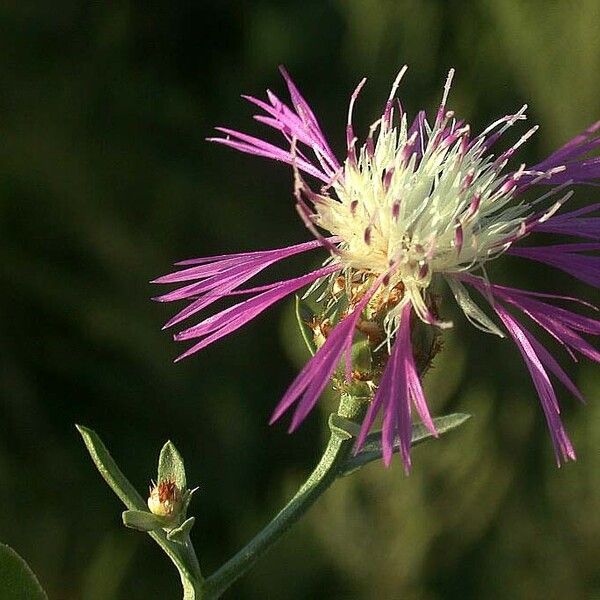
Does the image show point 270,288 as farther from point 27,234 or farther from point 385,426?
point 27,234

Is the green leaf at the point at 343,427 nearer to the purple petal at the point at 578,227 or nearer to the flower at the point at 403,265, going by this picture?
the flower at the point at 403,265

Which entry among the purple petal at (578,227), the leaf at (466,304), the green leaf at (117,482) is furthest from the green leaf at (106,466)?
the purple petal at (578,227)

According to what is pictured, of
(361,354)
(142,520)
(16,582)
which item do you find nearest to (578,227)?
(361,354)

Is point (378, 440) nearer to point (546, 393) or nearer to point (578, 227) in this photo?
point (546, 393)

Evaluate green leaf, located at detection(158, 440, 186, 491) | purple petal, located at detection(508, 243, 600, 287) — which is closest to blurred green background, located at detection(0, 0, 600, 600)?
purple petal, located at detection(508, 243, 600, 287)

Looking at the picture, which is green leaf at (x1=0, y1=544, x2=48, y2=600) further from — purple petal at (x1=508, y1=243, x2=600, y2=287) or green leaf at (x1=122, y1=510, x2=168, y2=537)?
purple petal at (x1=508, y1=243, x2=600, y2=287)

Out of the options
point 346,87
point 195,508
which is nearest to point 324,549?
point 195,508
